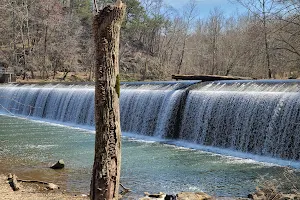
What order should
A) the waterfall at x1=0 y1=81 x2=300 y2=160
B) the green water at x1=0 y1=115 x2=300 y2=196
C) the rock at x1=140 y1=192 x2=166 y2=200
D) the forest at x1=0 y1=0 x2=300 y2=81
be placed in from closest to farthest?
the rock at x1=140 y1=192 x2=166 y2=200
the green water at x1=0 y1=115 x2=300 y2=196
the waterfall at x1=0 y1=81 x2=300 y2=160
the forest at x1=0 y1=0 x2=300 y2=81

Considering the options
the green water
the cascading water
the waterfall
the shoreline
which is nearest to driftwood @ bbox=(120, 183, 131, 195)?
the green water

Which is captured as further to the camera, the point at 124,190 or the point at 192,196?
the point at 124,190

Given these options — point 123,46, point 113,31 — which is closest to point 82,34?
point 123,46

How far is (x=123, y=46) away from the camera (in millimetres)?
45125

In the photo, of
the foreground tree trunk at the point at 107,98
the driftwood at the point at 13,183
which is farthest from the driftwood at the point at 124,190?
the foreground tree trunk at the point at 107,98

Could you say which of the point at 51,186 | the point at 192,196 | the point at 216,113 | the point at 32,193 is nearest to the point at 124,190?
the point at 192,196

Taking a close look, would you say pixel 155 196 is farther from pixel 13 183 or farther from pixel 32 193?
pixel 13 183

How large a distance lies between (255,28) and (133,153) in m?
12.9

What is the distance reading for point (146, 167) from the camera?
9477 millimetres

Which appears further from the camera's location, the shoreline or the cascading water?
the cascading water

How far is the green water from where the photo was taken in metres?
7.89

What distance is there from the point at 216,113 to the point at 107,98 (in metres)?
9.56

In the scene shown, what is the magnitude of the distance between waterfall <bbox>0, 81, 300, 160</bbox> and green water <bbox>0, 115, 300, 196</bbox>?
1195 mm

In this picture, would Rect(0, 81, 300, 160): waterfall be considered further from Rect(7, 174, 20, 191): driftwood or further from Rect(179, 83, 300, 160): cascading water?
Rect(7, 174, 20, 191): driftwood
